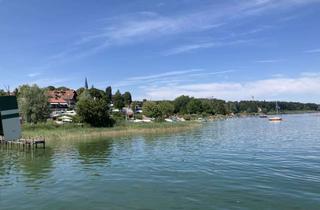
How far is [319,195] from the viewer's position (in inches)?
1028

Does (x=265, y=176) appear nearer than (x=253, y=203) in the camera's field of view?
No

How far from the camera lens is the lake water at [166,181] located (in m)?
25.6

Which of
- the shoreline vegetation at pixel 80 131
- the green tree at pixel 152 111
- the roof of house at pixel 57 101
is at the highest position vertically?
the roof of house at pixel 57 101

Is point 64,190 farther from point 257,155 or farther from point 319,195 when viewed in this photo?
point 257,155

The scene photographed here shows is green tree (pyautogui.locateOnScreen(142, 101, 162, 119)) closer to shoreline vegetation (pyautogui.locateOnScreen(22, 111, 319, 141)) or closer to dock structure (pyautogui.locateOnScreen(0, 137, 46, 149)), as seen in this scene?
shoreline vegetation (pyautogui.locateOnScreen(22, 111, 319, 141))

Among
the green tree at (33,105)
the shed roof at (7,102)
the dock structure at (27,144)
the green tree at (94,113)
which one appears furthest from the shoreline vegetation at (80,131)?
the shed roof at (7,102)

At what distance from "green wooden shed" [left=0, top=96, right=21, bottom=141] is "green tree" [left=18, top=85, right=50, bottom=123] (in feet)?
251

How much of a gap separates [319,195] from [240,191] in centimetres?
540

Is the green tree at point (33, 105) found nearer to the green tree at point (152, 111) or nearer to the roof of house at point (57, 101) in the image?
the green tree at point (152, 111)

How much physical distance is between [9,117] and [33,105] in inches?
3083

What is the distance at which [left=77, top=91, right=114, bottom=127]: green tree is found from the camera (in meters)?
104

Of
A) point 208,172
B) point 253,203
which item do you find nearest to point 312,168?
point 208,172

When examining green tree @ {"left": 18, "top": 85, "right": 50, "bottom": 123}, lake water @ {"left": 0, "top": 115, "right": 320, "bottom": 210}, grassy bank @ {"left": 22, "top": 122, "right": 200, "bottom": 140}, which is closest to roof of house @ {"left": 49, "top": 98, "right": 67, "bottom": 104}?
green tree @ {"left": 18, "top": 85, "right": 50, "bottom": 123}

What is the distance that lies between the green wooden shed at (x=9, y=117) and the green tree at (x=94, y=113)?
248 feet
